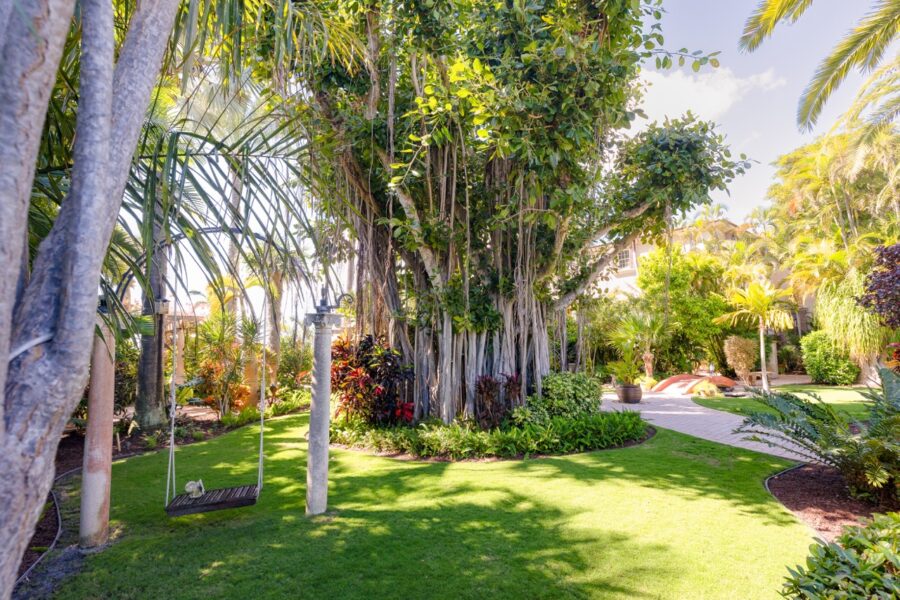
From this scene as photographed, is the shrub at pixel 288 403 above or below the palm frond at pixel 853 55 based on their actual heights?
below

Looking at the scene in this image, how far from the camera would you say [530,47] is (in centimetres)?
468

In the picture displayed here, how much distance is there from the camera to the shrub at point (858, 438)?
381 cm

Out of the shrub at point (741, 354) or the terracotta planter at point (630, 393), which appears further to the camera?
the shrub at point (741, 354)

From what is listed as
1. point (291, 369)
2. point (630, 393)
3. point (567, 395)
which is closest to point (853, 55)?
point (567, 395)

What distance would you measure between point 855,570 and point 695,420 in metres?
7.13

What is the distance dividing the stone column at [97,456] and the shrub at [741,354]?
54.3 feet

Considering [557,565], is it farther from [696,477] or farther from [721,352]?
[721,352]

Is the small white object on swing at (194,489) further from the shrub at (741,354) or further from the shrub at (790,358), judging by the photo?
the shrub at (790,358)

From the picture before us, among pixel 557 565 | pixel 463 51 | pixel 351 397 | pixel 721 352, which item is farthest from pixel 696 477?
pixel 721 352

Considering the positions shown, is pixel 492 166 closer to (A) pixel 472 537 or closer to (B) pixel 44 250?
(A) pixel 472 537

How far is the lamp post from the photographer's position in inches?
157

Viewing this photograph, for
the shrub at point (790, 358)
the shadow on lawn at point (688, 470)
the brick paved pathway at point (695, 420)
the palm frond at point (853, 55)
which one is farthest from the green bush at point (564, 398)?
the shrub at point (790, 358)

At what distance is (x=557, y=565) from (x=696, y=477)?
2.66 meters

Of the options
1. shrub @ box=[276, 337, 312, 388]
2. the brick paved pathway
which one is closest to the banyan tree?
the brick paved pathway
